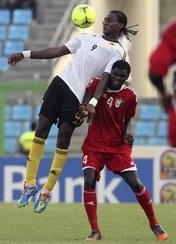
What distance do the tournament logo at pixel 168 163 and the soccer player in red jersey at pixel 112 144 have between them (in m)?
8.21

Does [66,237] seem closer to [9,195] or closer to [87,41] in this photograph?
[87,41]

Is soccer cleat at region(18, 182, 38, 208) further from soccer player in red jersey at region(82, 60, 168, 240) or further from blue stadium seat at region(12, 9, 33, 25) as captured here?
blue stadium seat at region(12, 9, 33, 25)

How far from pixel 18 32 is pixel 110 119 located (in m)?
20.0

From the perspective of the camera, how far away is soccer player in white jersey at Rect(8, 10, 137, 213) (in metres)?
13.0

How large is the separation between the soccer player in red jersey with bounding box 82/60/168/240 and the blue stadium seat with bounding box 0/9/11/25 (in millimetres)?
20646

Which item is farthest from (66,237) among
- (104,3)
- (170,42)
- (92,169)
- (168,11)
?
(168,11)

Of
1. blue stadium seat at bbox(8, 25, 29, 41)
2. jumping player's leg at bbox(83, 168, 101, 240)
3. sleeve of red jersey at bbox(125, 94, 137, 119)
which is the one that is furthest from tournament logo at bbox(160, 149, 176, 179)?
blue stadium seat at bbox(8, 25, 29, 41)

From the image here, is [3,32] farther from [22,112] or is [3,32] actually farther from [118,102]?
[118,102]

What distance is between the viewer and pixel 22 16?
109 feet

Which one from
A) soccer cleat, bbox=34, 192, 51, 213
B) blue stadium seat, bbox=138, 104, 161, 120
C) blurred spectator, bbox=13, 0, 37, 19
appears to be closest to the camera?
soccer cleat, bbox=34, 192, 51, 213

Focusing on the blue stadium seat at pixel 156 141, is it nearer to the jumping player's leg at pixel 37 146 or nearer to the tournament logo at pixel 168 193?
the tournament logo at pixel 168 193

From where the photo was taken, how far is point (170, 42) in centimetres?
970

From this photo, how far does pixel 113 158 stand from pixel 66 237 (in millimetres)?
1018

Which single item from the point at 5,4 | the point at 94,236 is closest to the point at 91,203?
the point at 94,236
